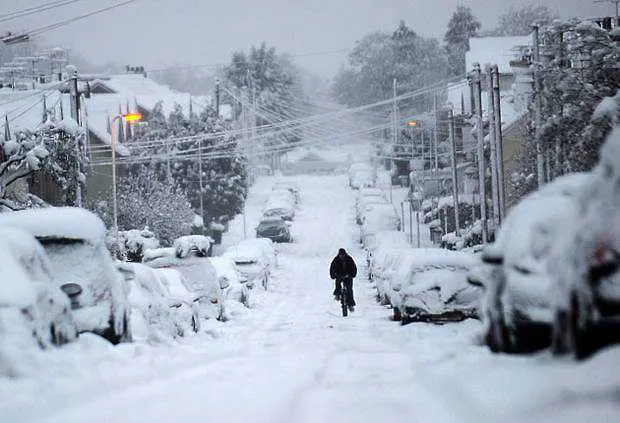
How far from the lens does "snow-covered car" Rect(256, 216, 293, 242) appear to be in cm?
6581

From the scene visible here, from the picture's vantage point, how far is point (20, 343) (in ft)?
35.5

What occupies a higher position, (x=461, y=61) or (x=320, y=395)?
(x=461, y=61)

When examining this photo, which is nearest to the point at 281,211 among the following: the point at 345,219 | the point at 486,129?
the point at 345,219

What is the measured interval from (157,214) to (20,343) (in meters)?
43.8

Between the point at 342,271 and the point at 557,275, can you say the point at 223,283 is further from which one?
the point at 557,275

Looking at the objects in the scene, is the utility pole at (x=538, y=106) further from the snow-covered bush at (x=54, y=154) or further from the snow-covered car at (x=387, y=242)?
the snow-covered car at (x=387, y=242)

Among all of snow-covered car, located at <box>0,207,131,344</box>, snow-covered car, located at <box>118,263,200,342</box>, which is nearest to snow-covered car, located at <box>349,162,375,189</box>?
snow-covered car, located at <box>118,263,200,342</box>

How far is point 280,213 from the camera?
74688 mm

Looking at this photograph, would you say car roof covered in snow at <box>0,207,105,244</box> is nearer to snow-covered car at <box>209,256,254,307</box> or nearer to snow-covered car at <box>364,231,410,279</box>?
snow-covered car at <box>209,256,254,307</box>

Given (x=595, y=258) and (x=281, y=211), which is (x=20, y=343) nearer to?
(x=595, y=258)

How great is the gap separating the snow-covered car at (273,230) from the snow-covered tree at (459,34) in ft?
229

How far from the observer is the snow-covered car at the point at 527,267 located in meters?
9.95

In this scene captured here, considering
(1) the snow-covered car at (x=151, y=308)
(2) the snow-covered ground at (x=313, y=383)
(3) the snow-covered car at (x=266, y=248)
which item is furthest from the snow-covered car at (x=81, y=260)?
(3) the snow-covered car at (x=266, y=248)

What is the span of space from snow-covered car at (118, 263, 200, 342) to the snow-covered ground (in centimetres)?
51
